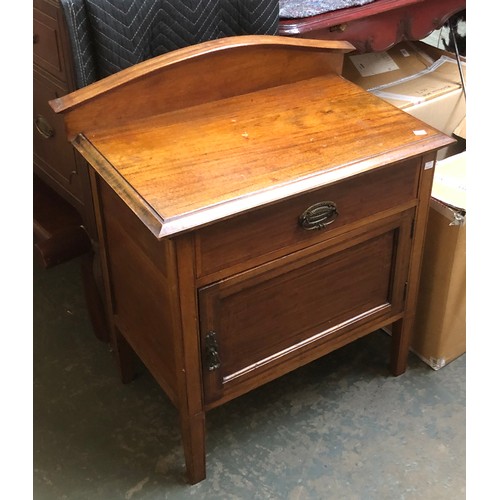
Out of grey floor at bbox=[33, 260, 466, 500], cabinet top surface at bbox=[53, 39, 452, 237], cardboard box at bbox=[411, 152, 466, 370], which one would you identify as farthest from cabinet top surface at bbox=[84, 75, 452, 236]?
grey floor at bbox=[33, 260, 466, 500]

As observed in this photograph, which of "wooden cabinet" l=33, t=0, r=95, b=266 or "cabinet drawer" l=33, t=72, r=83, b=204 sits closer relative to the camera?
"wooden cabinet" l=33, t=0, r=95, b=266

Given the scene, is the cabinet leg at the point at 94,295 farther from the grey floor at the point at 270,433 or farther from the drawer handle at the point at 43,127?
the drawer handle at the point at 43,127

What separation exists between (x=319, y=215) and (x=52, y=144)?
69cm

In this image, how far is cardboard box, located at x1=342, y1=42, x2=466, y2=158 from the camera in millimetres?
1732

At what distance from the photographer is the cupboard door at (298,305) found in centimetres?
118

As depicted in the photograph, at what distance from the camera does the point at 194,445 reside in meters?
1.30

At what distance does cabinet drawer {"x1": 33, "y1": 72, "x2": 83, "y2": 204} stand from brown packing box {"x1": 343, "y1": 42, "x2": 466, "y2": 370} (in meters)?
0.79

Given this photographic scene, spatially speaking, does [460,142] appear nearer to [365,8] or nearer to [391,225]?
[365,8]

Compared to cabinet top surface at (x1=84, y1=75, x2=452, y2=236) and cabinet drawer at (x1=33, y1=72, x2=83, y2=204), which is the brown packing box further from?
cabinet drawer at (x1=33, y1=72, x2=83, y2=204)

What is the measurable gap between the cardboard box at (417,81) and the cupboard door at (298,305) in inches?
20.3

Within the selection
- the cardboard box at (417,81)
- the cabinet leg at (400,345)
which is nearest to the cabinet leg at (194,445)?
the cabinet leg at (400,345)

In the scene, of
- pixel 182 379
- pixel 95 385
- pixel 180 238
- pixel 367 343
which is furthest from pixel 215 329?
pixel 367 343

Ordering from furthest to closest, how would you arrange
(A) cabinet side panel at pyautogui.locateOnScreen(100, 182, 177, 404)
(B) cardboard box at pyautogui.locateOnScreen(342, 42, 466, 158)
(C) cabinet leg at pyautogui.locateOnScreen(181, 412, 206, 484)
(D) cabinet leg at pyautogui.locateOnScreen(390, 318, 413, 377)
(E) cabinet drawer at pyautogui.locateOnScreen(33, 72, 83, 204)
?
(B) cardboard box at pyautogui.locateOnScreen(342, 42, 466, 158)
(D) cabinet leg at pyautogui.locateOnScreen(390, 318, 413, 377)
(E) cabinet drawer at pyautogui.locateOnScreen(33, 72, 83, 204)
(C) cabinet leg at pyautogui.locateOnScreen(181, 412, 206, 484)
(A) cabinet side panel at pyautogui.locateOnScreen(100, 182, 177, 404)

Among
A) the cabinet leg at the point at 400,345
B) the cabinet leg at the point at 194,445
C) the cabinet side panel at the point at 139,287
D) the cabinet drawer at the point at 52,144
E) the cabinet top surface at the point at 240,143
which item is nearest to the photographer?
the cabinet top surface at the point at 240,143
